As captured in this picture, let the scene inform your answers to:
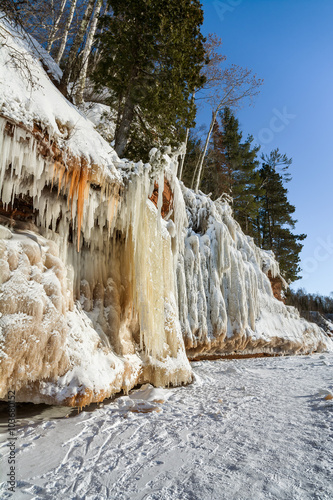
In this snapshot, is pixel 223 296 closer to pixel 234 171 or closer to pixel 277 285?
pixel 277 285

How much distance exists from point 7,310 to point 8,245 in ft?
2.64

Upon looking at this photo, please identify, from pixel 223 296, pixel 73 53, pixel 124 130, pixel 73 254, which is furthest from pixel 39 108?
pixel 223 296

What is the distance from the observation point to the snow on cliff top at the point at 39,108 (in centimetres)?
335

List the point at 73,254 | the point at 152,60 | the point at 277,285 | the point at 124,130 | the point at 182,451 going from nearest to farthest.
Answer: the point at 182,451, the point at 73,254, the point at 124,130, the point at 152,60, the point at 277,285

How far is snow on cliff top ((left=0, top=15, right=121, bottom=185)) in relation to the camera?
335 cm

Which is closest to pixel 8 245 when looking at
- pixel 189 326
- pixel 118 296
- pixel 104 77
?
pixel 118 296

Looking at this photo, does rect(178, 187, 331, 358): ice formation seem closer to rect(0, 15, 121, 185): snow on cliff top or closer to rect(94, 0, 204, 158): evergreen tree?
rect(94, 0, 204, 158): evergreen tree

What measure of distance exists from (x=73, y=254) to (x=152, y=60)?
17.7ft

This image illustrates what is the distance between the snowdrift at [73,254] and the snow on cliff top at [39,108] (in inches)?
0.7

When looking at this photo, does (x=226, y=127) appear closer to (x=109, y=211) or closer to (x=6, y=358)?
(x=109, y=211)

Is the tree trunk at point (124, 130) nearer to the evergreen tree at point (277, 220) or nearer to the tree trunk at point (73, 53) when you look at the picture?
the tree trunk at point (73, 53)

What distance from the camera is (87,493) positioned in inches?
75.4

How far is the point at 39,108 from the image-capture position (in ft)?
12.1

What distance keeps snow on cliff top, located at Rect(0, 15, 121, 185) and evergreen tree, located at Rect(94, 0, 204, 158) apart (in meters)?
2.22
